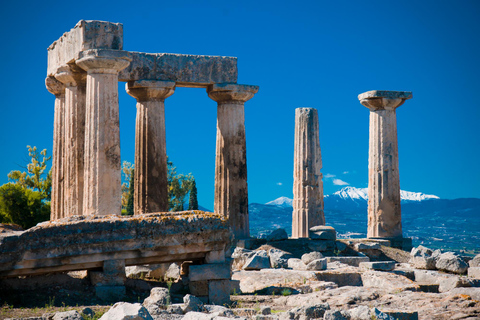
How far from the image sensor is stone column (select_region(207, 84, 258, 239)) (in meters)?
29.0

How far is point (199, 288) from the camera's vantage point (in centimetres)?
1636

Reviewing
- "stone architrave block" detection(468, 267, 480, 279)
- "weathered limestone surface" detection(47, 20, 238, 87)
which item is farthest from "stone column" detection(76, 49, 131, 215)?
"stone architrave block" detection(468, 267, 480, 279)

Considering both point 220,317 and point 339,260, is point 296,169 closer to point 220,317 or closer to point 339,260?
point 339,260

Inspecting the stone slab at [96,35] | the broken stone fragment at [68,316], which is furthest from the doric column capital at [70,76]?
the broken stone fragment at [68,316]

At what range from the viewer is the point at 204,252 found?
16438mm

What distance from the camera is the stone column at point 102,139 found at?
21.9m

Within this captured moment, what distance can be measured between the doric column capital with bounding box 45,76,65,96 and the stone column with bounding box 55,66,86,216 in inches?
60.6

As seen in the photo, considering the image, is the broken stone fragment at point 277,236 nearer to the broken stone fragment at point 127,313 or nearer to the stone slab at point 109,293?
the stone slab at point 109,293

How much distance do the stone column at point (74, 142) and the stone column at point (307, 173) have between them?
1080cm

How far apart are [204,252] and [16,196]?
71.6ft

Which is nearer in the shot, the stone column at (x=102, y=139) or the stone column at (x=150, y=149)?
the stone column at (x=102, y=139)

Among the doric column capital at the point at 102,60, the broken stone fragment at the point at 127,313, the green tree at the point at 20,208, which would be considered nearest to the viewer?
the broken stone fragment at the point at 127,313

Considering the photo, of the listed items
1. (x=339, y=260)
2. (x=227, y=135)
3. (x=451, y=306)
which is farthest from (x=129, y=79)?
(x=451, y=306)

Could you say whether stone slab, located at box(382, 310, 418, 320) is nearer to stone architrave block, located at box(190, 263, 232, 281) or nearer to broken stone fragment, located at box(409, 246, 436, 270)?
stone architrave block, located at box(190, 263, 232, 281)
